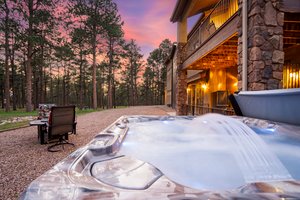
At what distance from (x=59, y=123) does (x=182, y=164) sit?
10.4 ft

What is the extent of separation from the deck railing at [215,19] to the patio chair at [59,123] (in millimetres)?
4391

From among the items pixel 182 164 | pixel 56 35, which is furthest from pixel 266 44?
pixel 56 35

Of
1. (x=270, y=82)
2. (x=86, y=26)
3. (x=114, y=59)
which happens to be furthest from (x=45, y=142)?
(x=114, y=59)

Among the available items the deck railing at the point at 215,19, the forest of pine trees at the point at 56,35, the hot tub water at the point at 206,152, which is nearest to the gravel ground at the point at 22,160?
the hot tub water at the point at 206,152

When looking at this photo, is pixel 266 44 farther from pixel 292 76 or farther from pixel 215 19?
pixel 215 19

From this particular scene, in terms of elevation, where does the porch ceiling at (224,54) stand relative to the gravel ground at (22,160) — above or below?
above

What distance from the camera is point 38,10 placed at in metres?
13.5

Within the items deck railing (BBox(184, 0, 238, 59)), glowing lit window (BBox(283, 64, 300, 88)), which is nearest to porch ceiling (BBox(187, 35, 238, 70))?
deck railing (BBox(184, 0, 238, 59))

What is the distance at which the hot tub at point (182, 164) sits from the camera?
3.05ft

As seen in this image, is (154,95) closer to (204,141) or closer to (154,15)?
(154,15)

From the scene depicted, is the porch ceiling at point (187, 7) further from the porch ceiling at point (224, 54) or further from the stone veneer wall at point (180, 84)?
the porch ceiling at point (224, 54)

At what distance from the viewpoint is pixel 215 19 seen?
7383mm

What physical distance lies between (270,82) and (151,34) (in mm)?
16249

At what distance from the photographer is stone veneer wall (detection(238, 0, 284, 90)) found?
3.70 meters
